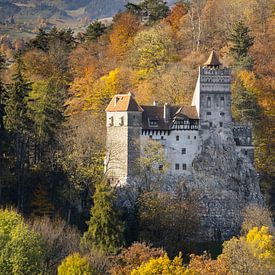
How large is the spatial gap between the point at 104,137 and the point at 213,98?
10.7 meters

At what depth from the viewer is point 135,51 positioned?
9131cm

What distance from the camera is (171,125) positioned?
214ft

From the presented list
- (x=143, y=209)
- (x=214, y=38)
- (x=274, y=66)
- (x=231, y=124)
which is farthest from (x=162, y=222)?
(x=214, y=38)

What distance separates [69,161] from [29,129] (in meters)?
4.53

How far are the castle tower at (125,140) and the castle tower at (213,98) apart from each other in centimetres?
569

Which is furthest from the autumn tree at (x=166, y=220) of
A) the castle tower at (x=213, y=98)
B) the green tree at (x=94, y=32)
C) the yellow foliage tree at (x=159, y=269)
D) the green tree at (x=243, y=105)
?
the green tree at (x=94, y=32)

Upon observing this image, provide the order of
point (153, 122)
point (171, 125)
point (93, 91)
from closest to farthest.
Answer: point (171, 125) < point (153, 122) < point (93, 91)

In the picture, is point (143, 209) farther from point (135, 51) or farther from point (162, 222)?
point (135, 51)

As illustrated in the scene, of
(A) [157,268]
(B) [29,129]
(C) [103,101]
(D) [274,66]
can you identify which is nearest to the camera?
(A) [157,268]

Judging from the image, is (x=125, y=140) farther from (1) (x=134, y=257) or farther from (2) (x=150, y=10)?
(2) (x=150, y=10)

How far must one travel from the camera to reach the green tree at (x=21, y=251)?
151 feet

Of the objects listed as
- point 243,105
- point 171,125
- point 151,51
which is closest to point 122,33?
point 151,51

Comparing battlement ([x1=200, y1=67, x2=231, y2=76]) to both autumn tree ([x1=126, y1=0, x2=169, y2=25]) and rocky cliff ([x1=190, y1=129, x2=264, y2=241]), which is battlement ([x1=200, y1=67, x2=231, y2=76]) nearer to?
rocky cliff ([x1=190, y1=129, x2=264, y2=241])

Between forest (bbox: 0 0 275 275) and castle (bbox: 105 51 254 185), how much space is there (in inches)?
91.6
